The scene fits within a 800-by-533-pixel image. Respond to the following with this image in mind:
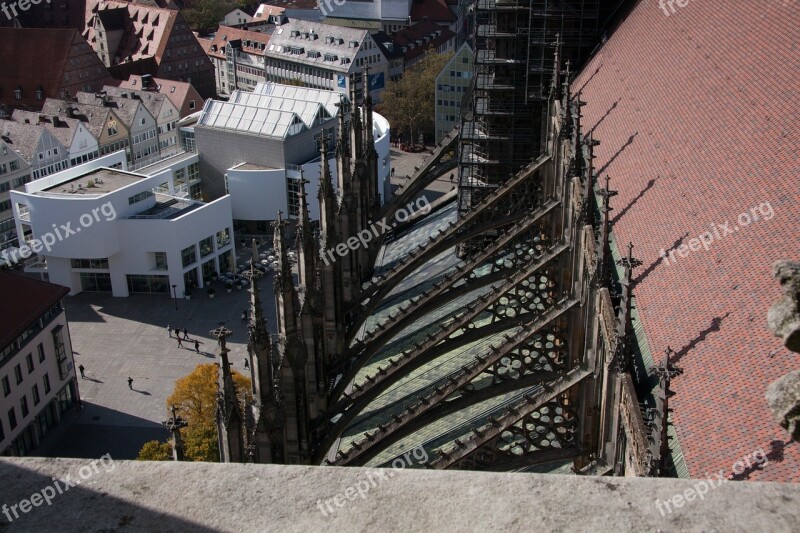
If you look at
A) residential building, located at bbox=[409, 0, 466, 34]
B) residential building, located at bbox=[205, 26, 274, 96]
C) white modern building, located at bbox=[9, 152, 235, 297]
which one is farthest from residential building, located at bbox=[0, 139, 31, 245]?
residential building, located at bbox=[409, 0, 466, 34]

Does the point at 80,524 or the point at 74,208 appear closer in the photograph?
the point at 80,524

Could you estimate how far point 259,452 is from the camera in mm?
21891

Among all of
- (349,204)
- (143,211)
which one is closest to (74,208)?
(143,211)

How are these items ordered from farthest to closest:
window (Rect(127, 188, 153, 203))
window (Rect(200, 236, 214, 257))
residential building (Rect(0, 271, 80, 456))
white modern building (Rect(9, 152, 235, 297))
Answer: window (Rect(200, 236, 214, 257)) → window (Rect(127, 188, 153, 203)) → white modern building (Rect(9, 152, 235, 297)) → residential building (Rect(0, 271, 80, 456))

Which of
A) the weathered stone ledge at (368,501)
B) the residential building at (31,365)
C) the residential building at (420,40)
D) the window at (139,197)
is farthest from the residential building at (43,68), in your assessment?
the weathered stone ledge at (368,501)

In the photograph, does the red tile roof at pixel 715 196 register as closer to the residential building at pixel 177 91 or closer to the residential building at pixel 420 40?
the residential building at pixel 177 91

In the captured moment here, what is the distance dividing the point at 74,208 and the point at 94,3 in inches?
2968

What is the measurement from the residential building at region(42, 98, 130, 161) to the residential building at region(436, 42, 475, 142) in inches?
1174

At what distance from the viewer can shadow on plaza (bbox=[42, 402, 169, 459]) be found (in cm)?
4803

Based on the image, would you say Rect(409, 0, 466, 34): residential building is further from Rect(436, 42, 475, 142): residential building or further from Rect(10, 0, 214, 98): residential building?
Rect(436, 42, 475, 142): residential building

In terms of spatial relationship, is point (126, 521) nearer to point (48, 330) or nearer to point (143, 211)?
point (48, 330)

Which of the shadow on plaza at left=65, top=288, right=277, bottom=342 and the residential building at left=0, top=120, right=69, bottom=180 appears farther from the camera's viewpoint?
the residential building at left=0, top=120, right=69, bottom=180

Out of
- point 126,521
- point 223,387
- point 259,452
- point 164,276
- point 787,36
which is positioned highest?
point 787,36

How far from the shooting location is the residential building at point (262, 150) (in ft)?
247
